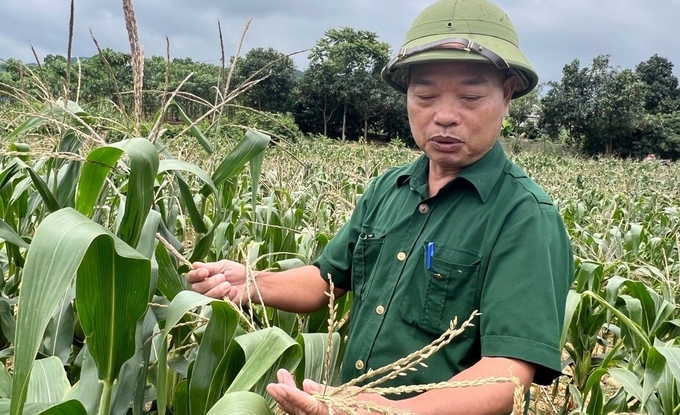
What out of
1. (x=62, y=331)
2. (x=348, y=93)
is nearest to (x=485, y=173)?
(x=62, y=331)

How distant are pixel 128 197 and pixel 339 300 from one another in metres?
0.98

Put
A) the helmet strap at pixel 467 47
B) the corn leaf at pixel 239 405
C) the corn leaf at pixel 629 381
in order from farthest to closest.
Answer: the corn leaf at pixel 629 381 → the helmet strap at pixel 467 47 → the corn leaf at pixel 239 405

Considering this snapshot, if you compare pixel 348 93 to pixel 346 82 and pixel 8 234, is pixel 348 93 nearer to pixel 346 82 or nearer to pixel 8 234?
pixel 346 82

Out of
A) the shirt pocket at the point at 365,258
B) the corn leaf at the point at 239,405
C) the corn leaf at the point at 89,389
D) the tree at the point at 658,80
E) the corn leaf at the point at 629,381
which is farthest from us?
the tree at the point at 658,80

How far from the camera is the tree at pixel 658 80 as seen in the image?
40.5 m

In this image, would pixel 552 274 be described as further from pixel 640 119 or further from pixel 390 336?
pixel 640 119

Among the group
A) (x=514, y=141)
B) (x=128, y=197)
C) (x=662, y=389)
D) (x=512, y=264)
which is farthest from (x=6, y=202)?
(x=514, y=141)

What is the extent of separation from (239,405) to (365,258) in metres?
0.69

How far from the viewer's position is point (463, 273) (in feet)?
3.75

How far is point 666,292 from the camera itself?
223cm

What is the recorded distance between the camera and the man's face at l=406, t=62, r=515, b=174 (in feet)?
3.86

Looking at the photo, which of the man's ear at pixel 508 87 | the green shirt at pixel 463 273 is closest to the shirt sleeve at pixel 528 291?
the green shirt at pixel 463 273

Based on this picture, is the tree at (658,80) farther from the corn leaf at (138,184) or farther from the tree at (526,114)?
the corn leaf at (138,184)

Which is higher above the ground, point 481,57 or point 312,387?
point 481,57
